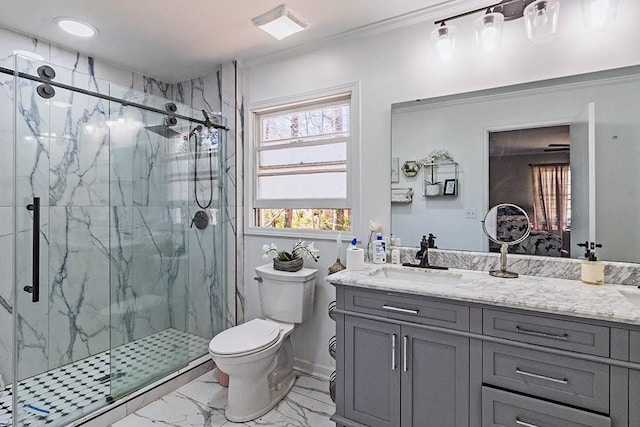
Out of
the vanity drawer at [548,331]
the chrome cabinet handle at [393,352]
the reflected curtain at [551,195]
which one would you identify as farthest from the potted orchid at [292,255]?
the reflected curtain at [551,195]

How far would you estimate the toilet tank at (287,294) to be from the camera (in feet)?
7.57

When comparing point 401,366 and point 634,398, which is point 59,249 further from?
point 634,398

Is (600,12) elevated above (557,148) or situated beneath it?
elevated above

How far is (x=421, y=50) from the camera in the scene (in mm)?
2102

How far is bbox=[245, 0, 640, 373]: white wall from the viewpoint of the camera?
1.70 metres

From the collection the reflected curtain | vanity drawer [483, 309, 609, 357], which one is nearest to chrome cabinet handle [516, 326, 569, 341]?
vanity drawer [483, 309, 609, 357]

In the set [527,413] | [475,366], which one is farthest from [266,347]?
[527,413]

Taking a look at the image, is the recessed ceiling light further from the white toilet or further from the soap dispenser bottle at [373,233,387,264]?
the soap dispenser bottle at [373,233,387,264]

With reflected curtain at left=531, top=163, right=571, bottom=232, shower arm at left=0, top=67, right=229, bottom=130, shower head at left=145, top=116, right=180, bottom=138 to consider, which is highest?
shower arm at left=0, top=67, right=229, bottom=130

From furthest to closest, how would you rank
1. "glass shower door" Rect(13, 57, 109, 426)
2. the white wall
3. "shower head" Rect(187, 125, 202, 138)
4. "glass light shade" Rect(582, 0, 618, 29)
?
1. "shower head" Rect(187, 125, 202, 138)
2. "glass shower door" Rect(13, 57, 109, 426)
3. the white wall
4. "glass light shade" Rect(582, 0, 618, 29)

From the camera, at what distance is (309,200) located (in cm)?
256

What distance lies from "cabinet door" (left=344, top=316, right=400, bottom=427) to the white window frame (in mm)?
810

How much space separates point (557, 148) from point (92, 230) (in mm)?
3089

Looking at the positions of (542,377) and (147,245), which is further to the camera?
(147,245)
